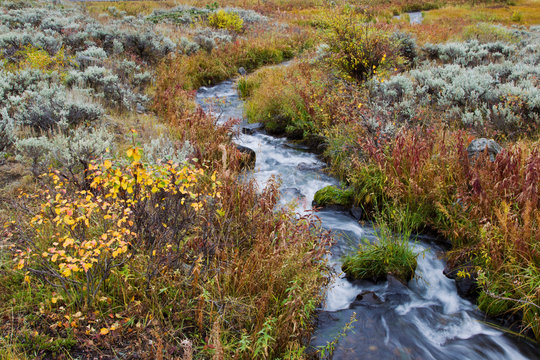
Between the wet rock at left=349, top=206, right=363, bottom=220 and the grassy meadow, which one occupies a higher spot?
the grassy meadow

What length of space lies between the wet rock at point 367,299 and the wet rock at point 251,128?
5.91 meters

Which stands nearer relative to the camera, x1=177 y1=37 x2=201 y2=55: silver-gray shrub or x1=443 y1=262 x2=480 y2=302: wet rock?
x1=443 y1=262 x2=480 y2=302: wet rock

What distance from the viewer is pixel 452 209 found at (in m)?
4.77

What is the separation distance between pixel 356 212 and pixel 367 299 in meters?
1.81

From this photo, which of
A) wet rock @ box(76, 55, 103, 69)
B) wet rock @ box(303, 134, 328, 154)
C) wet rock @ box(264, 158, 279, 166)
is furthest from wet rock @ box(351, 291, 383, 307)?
wet rock @ box(76, 55, 103, 69)

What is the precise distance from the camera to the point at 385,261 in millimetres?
4395

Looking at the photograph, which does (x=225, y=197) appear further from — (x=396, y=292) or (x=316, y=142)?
(x=316, y=142)

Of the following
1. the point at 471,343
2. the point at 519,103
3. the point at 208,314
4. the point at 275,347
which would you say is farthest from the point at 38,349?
the point at 519,103

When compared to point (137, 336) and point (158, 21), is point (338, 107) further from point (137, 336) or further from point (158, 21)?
point (158, 21)

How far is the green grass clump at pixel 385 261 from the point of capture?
441 cm

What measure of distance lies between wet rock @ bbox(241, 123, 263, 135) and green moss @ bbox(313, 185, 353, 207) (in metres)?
3.70

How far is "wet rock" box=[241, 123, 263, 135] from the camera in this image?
368 inches

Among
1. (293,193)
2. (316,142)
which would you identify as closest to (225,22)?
(316,142)

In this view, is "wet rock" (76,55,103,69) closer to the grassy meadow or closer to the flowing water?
the grassy meadow
